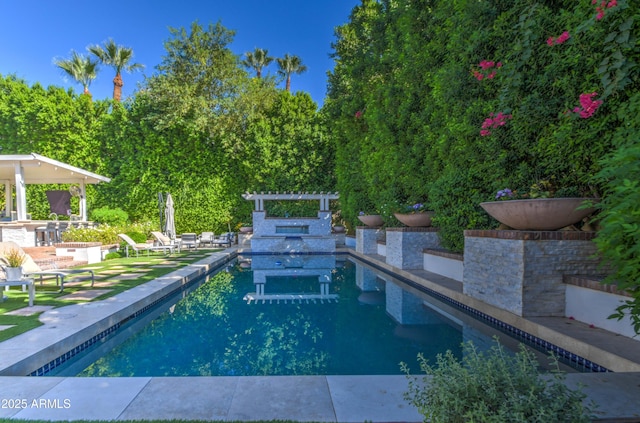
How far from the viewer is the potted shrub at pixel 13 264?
5734mm

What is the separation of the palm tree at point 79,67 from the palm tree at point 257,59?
12.2 metres

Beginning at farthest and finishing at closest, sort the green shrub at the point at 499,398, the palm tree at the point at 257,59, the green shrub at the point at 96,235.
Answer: the palm tree at the point at 257,59 → the green shrub at the point at 96,235 → the green shrub at the point at 499,398

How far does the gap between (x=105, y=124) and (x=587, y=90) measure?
73.7 feet

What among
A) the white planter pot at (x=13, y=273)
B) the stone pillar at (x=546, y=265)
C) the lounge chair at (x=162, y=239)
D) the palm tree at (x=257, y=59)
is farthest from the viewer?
the palm tree at (x=257, y=59)

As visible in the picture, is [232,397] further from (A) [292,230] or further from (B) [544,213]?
(A) [292,230]

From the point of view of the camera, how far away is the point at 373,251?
47.1 feet

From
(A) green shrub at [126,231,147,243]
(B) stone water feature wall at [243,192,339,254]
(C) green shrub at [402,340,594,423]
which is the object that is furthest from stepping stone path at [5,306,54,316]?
(B) stone water feature wall at [243,192,339,254]

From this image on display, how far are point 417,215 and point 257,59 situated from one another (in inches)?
1096

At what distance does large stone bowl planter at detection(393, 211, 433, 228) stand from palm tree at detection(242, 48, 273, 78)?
27.1m

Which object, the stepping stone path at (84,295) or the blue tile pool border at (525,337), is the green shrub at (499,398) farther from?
the stepping stone path at (84,295)

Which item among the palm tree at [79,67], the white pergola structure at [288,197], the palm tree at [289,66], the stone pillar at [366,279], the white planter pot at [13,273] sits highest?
the palm tree at [289,66]

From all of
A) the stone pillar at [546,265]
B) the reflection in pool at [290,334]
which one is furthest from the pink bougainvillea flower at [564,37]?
the reflection in pool at [290,334]

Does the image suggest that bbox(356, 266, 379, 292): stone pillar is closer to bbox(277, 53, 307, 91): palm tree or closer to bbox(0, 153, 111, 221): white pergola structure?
bbox(0, 153, 111, 221): white pergola structure

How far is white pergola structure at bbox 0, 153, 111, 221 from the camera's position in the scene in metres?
12.4
